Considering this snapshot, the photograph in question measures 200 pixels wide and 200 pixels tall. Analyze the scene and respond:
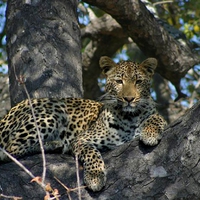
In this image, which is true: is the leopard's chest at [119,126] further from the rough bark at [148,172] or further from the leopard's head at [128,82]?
the rough bark at [148,172]

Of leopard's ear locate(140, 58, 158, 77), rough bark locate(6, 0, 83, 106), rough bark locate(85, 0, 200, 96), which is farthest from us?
rough bark locate(85, 0, 200, 96)

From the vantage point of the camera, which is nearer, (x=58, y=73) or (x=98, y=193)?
(x=98, y=193)

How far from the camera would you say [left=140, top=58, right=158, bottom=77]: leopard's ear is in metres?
8.48

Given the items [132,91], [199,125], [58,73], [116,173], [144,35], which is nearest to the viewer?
[199,125]

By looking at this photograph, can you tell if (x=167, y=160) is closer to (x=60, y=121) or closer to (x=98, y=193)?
(x=98, y=193)

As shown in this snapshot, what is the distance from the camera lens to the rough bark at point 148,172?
5926 millimetres

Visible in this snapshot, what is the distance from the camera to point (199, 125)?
5.95m

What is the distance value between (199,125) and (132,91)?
7.01ft

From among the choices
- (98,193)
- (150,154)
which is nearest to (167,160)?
(150,154)

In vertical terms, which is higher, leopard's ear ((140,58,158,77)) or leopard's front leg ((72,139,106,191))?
leopard's ear ((140,58,158,77))

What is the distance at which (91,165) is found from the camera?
267 inches

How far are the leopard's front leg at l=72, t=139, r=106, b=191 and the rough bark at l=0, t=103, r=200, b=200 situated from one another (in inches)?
3.5

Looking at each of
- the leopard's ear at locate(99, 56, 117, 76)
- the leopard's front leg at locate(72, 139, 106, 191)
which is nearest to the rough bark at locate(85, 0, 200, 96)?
the leopard's ear at locate(99, 56, 117, 76)

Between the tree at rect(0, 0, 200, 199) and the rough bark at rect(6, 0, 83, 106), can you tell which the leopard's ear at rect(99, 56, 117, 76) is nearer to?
the rough bark at rect(6, 0, 83, 106)
